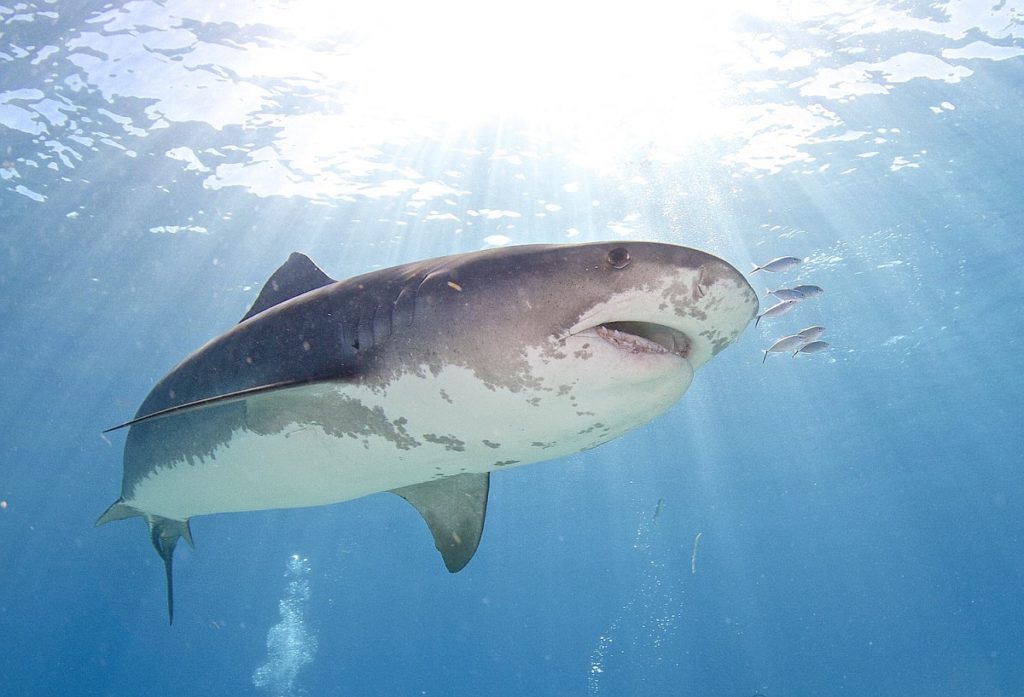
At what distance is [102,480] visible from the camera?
37406 millimetres

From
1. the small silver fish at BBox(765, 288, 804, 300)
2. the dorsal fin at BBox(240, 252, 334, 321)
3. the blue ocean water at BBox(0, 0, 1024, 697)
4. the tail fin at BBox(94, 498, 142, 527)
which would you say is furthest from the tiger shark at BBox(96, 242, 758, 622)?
the blue ocean water at BBox(0, 0, 1024, 697)

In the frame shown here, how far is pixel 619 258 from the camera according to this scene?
262cm

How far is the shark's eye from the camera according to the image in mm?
2602

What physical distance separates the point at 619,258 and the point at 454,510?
8.75ft

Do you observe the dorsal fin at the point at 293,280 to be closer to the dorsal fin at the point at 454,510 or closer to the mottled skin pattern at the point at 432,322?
the mottled skin pattern at the point at 432,322

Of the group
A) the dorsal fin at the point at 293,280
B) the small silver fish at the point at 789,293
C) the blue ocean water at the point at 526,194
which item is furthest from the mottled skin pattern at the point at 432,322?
the blue ocean water at the point at 526,194

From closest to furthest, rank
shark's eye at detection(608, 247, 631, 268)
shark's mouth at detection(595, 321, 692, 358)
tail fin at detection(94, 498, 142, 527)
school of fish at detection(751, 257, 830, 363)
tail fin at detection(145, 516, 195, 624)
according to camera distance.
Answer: shark's eye at detection(608, 247, 631, 268), shark's mouth at detection(595, 321, 692, 358), tail fin at detection(94, 498, 142, 527), tail fin at detection(145, 516, 195, 624), school of fish at detection(751, 257, 830, 363)

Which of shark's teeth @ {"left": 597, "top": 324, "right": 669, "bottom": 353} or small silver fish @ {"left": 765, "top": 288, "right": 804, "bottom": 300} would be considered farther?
small silver fish @ {"left": 765, "top": 288, "right": 804, "bottom": 300}

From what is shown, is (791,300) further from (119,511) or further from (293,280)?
(119,511)

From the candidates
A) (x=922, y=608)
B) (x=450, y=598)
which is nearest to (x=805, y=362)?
(x=450, y=598)

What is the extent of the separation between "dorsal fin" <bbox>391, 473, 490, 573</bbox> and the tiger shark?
0.06 ft

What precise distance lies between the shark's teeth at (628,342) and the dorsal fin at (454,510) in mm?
1983

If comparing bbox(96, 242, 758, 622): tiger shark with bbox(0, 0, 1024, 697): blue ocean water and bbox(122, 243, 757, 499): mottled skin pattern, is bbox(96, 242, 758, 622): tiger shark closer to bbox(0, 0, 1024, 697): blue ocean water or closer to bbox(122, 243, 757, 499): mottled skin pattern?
bbox(122, 243, 757, 499): mottled skin pattern

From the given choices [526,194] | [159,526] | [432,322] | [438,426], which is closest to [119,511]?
[159,526]
